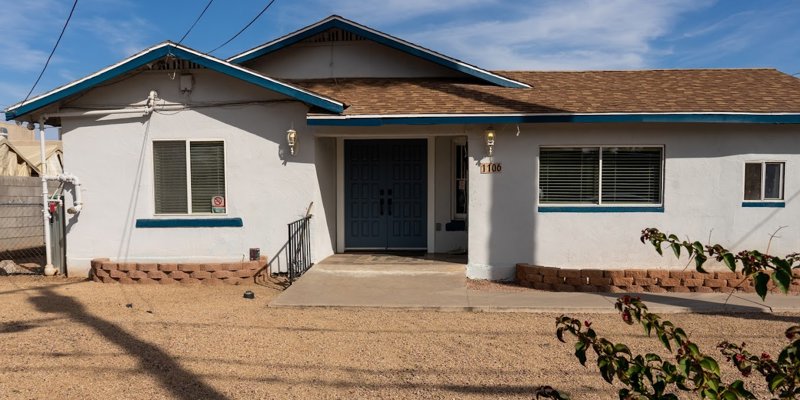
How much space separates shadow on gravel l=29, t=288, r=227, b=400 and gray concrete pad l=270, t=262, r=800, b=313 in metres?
1.93

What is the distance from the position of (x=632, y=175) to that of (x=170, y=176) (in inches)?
313

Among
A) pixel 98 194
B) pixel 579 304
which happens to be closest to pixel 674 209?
pixel 579 304

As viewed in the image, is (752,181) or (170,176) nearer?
(752,181)

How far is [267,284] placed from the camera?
884 centimetres

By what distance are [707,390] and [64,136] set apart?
34.0 feet

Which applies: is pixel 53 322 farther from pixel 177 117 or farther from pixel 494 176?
pixel 494 176

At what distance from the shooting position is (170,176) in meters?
9.39

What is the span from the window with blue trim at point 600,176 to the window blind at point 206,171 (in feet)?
18.2

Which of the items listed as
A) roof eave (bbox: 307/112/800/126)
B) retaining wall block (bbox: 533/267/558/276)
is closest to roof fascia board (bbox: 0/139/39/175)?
roof eave (bbox: 307/112/800/126)

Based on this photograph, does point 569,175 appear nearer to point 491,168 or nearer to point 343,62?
point 491,168

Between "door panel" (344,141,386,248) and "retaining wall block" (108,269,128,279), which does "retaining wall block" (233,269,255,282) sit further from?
"door panel" (344,141,386,248)

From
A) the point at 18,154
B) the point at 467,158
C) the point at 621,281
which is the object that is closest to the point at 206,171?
the point at 467,158

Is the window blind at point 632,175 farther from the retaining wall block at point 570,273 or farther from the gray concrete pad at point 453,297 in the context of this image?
the gray concrete pad at point 453,297

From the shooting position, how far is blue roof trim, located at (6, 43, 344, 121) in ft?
28.4
